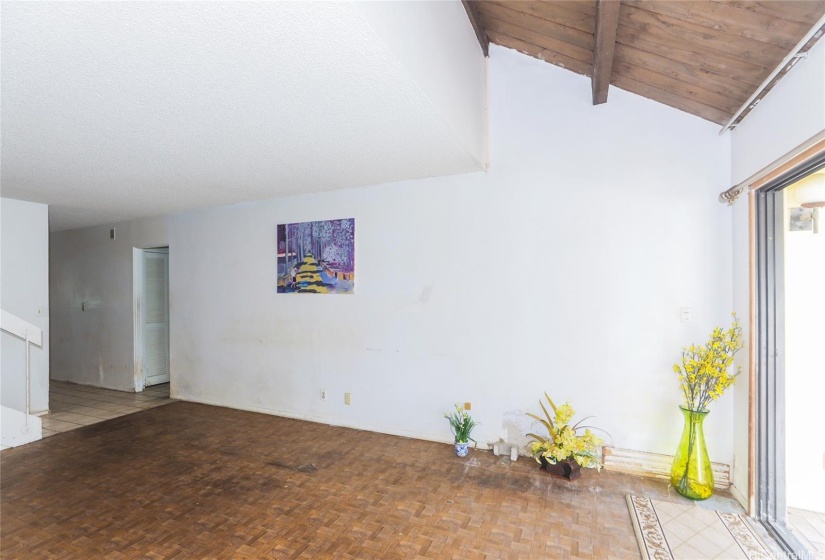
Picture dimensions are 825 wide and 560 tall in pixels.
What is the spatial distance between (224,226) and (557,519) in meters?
4.57

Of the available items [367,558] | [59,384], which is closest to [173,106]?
[367,558]

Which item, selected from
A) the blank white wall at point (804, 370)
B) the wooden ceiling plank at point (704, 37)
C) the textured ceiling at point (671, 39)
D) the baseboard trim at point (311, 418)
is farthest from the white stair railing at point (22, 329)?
the blank white wall at point (804, 370)

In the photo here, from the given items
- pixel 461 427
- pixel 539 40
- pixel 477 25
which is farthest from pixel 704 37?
pixel 461 427

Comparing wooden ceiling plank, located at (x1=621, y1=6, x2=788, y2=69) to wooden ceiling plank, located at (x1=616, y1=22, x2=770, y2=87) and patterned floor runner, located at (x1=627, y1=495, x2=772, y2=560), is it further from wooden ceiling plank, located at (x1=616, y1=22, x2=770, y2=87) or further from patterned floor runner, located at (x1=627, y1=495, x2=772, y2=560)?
patterned floor runner, located at (x1=627, y1=495, x2=772, y2=560)

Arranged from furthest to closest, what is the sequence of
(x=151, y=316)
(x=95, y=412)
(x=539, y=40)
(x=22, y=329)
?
(x=151, y=316)
(x=95, y=412)
(x=22, y=329)
(x=539, y=40)

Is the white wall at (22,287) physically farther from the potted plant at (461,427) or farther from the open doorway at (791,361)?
the open doorway at (791,361)

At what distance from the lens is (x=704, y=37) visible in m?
2.23

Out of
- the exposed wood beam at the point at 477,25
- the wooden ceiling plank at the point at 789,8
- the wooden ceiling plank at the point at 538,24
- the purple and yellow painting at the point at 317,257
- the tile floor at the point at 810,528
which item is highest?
the exposed wood beam at the point at 477,25

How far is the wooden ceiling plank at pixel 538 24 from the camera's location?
2.82 metres

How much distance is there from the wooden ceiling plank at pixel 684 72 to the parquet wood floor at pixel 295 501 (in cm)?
267

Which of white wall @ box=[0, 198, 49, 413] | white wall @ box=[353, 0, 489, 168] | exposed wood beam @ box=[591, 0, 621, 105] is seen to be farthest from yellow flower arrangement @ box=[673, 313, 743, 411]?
white wall @ box=[0, 198, 49, 413]

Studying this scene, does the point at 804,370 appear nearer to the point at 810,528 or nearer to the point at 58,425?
the point at 810,528

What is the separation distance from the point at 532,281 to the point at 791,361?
5.53ft

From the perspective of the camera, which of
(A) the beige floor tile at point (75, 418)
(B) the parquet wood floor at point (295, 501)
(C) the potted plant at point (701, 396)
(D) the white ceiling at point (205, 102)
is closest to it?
(D) the white ceiling at point (205, 102)
